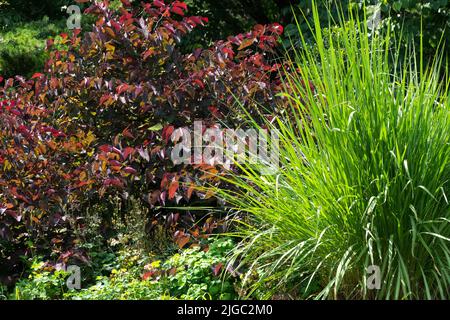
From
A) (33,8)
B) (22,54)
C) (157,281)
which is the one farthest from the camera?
(33,8)

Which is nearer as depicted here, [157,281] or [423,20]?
[157,281]

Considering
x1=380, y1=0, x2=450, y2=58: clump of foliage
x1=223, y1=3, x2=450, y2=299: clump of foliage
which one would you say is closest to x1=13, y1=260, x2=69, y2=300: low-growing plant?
x1=223, y1=3, x2=450, y2=299: clump of foliage

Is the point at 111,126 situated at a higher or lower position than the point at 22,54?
lower

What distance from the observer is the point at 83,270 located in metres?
4.25

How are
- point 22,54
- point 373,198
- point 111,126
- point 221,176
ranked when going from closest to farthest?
point 373,198 < point 221,176 < point 111,126 < point 22,54

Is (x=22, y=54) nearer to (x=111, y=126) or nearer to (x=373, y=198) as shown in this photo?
(x=111, y=126)

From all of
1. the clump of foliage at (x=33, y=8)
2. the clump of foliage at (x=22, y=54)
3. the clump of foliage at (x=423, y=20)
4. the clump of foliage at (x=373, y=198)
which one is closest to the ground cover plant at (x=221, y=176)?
the clump of foliage at (x=373, y=198)

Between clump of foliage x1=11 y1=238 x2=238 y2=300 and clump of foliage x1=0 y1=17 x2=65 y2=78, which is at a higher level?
clump of foliage x1=0 y1=17 x2=65 y2=78

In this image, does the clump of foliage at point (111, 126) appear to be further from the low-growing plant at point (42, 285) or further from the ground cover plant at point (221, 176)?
the low-growing plant at point (42, 285)

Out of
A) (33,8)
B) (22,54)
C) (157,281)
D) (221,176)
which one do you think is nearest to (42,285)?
(157,281)

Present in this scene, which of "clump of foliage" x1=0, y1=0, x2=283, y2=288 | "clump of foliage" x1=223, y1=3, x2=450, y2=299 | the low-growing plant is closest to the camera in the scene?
"clump of foliage" x1=223, y1=3, x2=450, y2=299

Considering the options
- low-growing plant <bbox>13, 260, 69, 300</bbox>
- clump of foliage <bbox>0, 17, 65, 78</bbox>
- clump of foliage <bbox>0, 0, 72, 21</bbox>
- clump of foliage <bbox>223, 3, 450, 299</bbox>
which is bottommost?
low-growing plant <bbox>13, 260, 69, 300</bbox>

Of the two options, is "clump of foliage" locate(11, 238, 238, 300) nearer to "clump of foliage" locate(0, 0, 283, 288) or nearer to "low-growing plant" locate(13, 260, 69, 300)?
"low-growing plant" locate(13, 260, 69, 300)
